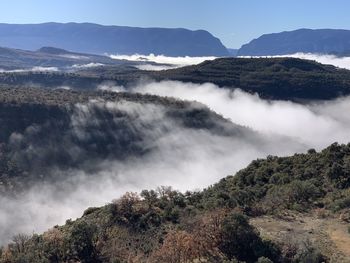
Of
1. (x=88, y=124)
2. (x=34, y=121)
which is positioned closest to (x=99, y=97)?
(x=88, y=124)

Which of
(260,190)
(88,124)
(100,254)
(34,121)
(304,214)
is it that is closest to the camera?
(100,254)

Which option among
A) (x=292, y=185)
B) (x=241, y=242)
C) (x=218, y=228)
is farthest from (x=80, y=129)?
(x=241, y=242)

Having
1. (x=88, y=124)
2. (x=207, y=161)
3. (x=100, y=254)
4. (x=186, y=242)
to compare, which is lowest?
(x=207, y=161)

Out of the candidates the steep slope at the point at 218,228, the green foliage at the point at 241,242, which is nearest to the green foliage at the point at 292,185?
the steep slope at the point at 218,228

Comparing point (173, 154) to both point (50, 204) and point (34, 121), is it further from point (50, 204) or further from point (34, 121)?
point (50, 204)

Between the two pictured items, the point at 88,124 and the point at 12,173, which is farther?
the point at 88,124

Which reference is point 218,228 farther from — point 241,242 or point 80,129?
point 80,129

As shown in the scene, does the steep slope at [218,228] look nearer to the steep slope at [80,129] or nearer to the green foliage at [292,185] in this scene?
the green foliage at [292,185]

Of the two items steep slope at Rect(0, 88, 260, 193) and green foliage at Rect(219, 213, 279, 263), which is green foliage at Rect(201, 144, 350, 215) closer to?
green foliage at Rect(219, 213, 279, 263)

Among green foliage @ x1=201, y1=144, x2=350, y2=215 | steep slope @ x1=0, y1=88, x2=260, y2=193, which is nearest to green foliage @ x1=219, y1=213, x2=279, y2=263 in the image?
green foliage @ x1=201, y1=144, x2=350, y2=215
